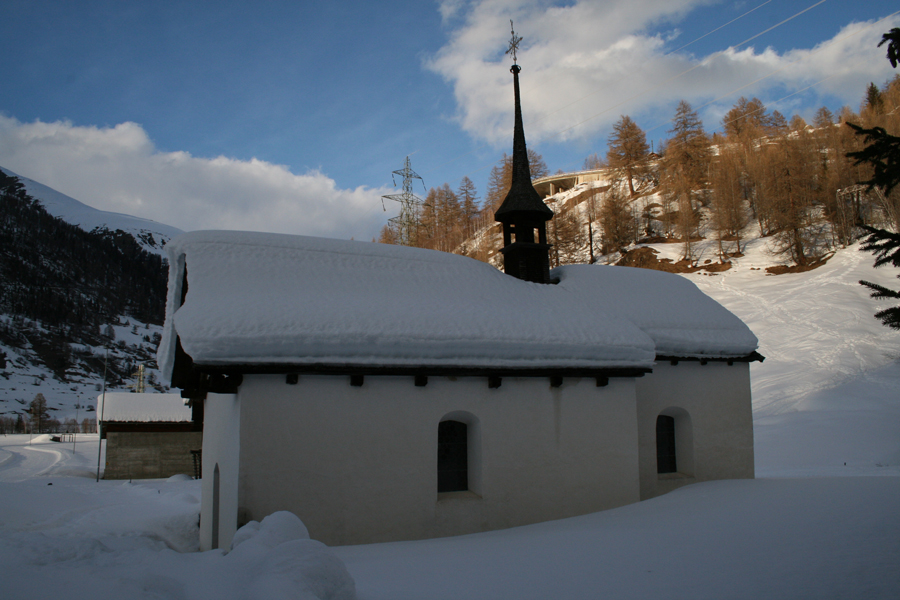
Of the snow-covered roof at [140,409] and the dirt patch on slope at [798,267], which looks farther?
the dirt patch on slope at [798,267]

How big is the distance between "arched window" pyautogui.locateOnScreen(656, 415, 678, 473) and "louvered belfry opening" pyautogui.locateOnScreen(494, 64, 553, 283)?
4.04m

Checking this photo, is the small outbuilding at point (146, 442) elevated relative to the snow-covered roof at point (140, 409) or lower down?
lower down

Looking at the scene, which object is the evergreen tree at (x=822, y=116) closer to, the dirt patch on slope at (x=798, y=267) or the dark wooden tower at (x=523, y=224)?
the dirt patch on slope at (x=798, y=267)

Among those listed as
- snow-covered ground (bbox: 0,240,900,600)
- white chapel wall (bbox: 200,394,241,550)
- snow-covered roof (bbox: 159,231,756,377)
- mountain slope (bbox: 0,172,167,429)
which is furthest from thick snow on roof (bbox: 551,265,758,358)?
mountain slope (bbox: 0,172,167,429)

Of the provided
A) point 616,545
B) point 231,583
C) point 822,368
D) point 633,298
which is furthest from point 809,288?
point 231,583

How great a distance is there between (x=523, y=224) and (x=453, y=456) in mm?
6356

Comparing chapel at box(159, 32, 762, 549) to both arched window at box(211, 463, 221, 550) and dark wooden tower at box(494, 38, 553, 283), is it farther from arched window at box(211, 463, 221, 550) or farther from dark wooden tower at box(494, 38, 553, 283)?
dark wooden tower at box(494, 38, 553, 283)

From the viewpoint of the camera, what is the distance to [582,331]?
9.29 meters

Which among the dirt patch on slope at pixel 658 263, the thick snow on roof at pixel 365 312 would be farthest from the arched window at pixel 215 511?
the dirt patch on slope at pixel 658 263

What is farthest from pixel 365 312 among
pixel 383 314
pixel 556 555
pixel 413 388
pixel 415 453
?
pixel 556 555

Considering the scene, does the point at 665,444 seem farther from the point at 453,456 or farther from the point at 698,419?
the point at 453,456

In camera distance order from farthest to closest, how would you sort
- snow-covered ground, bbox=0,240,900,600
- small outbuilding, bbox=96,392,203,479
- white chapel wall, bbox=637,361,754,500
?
1. small outbuilding, bbox=96,392,203,479
2. white chapel wall, bbox=637,361,754,500
3. snow-covered ground, bbox=0,240,900,600

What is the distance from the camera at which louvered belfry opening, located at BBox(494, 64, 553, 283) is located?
12.3m

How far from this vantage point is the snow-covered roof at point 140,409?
2497cm
